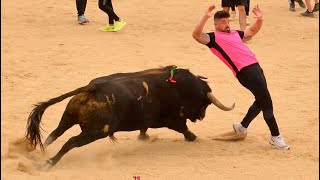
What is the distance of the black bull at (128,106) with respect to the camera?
6098 millimetres

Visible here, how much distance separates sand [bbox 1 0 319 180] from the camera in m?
6.32

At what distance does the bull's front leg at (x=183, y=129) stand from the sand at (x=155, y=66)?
0.20ft

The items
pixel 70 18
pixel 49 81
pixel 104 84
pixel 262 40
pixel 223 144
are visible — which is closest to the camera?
pixel 104 84

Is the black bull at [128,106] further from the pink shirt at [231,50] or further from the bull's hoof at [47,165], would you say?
the pink shirt at [231,50]

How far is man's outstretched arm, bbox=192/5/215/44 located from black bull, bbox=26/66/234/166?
0.48 metres

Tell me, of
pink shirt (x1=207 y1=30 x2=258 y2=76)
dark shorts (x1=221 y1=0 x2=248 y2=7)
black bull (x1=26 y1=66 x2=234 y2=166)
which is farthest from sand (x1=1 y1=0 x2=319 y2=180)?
pink shirt (x1=207 y1=30 x2=258 y2=76)

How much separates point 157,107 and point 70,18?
7.84m

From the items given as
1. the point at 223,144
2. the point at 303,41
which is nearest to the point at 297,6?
the point at 303,41

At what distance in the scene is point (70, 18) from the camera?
46.2 ft

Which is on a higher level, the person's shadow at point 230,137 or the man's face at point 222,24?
the man's face at point 222,24

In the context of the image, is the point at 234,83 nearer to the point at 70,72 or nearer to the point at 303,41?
the point at 70,72

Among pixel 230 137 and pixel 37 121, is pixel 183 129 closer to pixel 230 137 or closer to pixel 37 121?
pixel 230 137

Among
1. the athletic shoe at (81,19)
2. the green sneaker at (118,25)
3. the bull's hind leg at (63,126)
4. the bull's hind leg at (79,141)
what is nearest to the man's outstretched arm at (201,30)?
the bull's hind leg at (79,141)

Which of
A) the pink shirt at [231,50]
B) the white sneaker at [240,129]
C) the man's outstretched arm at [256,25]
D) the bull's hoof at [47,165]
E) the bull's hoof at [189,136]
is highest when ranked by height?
the man's outstretched arm at [256,25]
